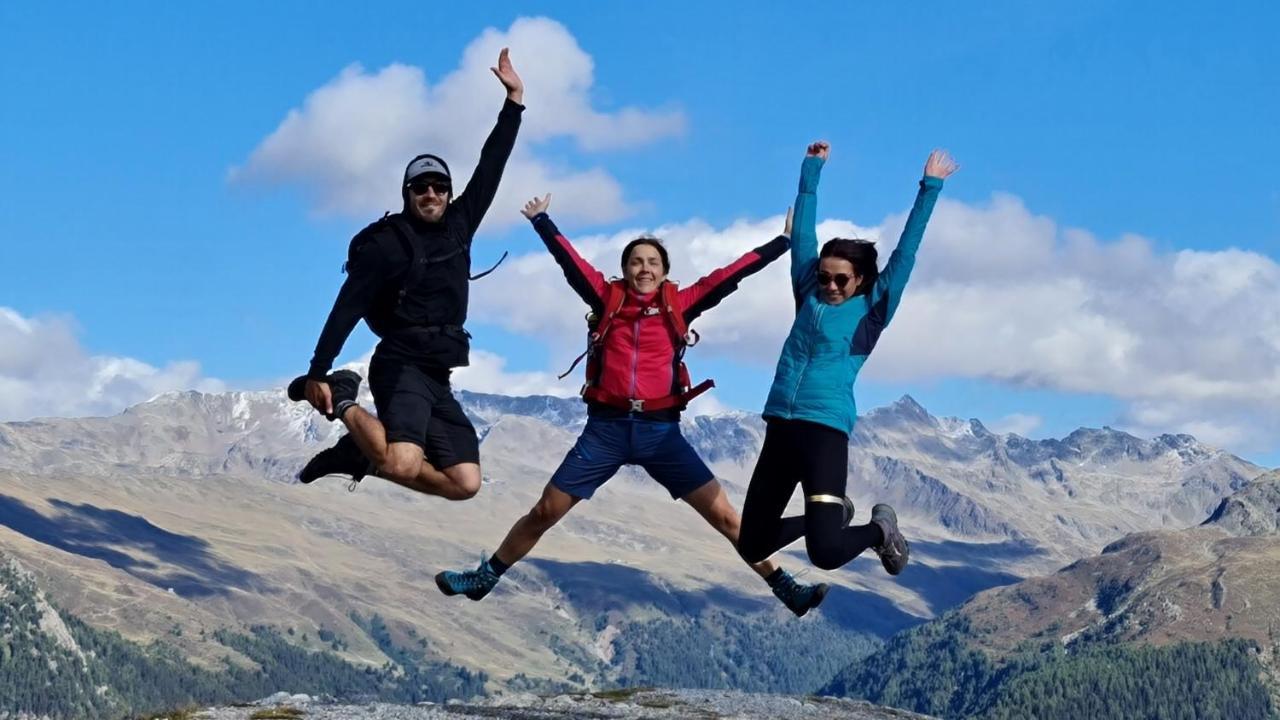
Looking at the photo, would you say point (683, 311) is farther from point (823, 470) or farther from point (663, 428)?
point (823, 470)

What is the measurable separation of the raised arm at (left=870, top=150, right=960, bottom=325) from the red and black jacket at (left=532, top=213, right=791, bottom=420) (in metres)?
2.46

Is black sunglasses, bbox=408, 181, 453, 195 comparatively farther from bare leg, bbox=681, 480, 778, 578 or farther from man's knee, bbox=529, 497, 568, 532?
bare leg, bbox=681, 480, 778, 578

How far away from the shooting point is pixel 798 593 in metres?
19.6

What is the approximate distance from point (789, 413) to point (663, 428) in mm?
2202

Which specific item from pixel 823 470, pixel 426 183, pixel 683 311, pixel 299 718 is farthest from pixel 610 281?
pixel 299 718

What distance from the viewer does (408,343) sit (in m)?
18.0

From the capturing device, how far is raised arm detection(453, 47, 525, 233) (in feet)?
61.6

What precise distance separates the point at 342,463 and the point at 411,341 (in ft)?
6.65

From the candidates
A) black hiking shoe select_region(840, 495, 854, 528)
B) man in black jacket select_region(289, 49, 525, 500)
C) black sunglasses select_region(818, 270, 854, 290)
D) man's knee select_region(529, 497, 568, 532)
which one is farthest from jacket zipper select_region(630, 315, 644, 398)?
black hiking shoe select_region(840, 495, 854, 528)

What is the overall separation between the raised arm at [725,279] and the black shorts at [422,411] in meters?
3.40

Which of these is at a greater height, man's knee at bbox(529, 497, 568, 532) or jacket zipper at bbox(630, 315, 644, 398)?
jacket zipper at bbox(630, 315, 644, 398)

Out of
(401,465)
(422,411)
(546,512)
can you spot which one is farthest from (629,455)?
(401,465)

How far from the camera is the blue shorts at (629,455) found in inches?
739

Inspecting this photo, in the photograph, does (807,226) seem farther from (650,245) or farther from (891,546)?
(891,546)
